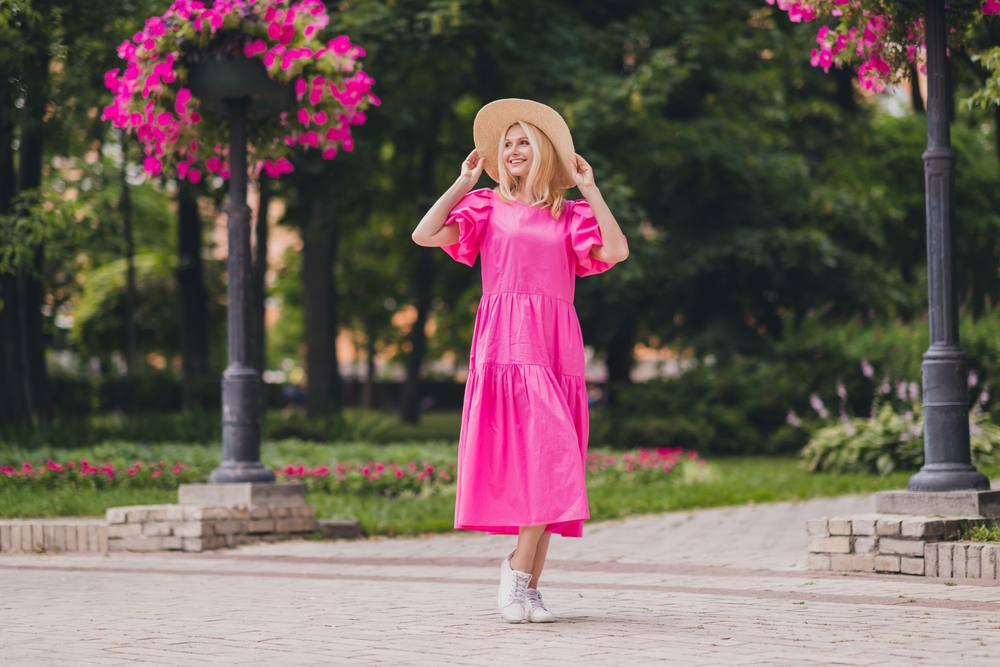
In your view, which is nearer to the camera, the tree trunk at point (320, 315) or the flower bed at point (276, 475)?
the flower bed at point (276, 475)

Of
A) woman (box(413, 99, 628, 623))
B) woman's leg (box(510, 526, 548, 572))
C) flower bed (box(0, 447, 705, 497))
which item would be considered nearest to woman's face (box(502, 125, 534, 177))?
woman (box(413, 99, 628, 623))

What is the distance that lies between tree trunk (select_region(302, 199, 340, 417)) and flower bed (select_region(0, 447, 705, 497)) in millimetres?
8767

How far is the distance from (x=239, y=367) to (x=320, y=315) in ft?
42.9

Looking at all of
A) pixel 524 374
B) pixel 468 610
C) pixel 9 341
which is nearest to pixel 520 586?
pixel 468 610

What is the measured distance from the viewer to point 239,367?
354 inches

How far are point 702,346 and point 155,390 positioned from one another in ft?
48.1

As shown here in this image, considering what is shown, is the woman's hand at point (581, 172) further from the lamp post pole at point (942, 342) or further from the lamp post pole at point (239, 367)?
the lamp post pole at point (239, 367)

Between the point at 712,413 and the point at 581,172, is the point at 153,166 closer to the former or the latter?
the point at 581,172

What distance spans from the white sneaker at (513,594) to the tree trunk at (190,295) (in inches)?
704

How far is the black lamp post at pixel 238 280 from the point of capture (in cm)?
889

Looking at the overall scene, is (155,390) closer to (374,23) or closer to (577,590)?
(374,23)

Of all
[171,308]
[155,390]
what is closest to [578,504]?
[155,390]

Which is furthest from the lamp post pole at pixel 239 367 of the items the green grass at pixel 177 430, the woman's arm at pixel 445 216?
the green grass at pixel 177 430

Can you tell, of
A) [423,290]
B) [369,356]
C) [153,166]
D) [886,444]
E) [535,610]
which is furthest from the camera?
[369,356]
